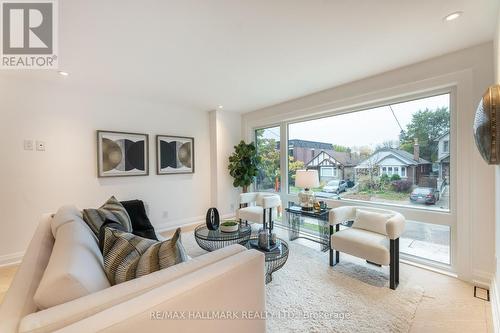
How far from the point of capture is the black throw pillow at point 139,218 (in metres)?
2.82

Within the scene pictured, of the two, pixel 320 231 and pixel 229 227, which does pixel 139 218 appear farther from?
pixel 320 231

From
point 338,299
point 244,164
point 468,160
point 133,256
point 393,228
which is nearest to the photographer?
point 133,256

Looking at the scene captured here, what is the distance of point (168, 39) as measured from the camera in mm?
2059

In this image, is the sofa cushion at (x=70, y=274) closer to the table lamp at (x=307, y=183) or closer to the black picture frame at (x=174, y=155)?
the table lamp at (x=307, y=183)

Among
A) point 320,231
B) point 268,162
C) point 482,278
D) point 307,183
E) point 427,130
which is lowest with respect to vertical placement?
point 482,278

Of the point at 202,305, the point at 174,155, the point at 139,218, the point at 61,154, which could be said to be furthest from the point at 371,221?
the point at 61,154

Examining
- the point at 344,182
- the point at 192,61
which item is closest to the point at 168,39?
the point at 192,61

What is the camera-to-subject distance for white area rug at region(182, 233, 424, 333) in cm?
173

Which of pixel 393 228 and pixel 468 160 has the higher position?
pixel 468 160

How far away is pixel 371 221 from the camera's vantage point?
2.57 m

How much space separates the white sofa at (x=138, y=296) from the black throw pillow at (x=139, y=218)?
151 cm

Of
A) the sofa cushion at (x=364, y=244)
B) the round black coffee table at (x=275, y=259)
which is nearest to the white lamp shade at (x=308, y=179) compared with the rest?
Answer: the sofa cushion at (x=364, y=244)

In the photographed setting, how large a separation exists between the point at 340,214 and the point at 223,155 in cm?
281

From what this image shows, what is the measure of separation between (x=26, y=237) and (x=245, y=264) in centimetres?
354
